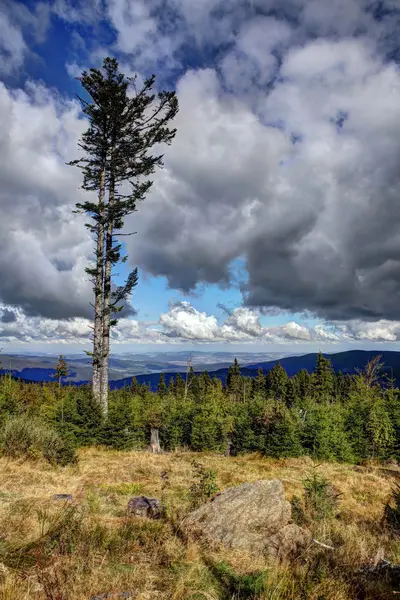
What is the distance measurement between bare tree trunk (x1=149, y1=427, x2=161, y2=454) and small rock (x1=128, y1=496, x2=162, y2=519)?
8.57 meters

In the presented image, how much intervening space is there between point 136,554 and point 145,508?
2.67 m

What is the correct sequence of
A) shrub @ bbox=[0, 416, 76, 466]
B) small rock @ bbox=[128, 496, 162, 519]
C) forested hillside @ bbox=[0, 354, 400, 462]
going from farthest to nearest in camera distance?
forested hillside @ bbox=[0, 354, 400, 462]
shrub @ bbox=[0, 416, 76, 466]
small rock @ bbox=[128, 496, 162, 519]

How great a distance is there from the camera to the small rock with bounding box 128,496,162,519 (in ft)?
24.1

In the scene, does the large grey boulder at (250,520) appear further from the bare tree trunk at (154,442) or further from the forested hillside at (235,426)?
the bare tree trunk at (154,442)

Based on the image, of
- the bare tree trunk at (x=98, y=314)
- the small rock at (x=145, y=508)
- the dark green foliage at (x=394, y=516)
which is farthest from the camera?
the bare tree trunk at (x=98, y=314)

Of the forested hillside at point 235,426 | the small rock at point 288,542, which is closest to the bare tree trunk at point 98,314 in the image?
the forested hillside at point 235,426

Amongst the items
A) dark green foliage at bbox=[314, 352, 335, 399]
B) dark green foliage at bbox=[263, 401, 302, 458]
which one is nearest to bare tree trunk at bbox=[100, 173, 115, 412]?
dark green foliage at bbox=[263, 401, 302, 458]

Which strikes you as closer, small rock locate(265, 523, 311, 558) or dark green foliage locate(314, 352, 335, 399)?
small rock locate(265, 523, 311, 558)

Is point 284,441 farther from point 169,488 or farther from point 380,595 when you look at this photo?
point 380,595

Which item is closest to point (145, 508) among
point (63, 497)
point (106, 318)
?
point (63, 497)

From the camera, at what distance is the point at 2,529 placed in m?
5.50

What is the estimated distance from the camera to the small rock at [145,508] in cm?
733

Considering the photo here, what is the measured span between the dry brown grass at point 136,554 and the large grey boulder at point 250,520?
362 millimetres

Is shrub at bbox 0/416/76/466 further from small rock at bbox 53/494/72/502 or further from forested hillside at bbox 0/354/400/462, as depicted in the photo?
small rock at bbox 53/494/72/502
